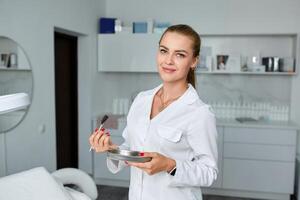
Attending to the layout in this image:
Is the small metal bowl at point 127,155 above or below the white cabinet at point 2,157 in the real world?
above

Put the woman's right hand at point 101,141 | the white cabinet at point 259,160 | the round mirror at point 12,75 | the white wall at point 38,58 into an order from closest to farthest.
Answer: the woman's right hand at point 101,141 < the round mirror at point 12,75 < the white wall at point 38,58 < the white cabinet at point 259,160

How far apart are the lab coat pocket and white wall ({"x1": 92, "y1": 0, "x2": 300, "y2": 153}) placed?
284 cm

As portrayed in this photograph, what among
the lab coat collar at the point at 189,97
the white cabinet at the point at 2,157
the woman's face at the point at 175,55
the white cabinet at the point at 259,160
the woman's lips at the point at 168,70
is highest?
the woman's face at the point at 175,55

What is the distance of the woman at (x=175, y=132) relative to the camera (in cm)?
101

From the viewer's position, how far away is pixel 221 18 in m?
3.83

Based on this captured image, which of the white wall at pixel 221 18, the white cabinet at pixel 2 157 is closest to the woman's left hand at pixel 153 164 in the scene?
the white cabinet at pixel 2 157

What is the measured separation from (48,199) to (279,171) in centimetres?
271

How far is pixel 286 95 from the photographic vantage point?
3820 millimetres

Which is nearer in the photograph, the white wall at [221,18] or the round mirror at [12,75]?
the round mirror at [12,75]

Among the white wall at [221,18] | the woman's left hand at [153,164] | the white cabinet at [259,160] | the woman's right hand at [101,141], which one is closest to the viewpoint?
the woman's left hand at [153,164]

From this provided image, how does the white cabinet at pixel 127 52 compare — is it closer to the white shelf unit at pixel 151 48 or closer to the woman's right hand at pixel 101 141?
the white shelf unit at pixel 151 48

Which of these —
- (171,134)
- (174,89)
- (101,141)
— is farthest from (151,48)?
(101,141)

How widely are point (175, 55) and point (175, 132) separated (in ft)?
0.90

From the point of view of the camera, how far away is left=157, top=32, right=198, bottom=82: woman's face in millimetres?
1058
